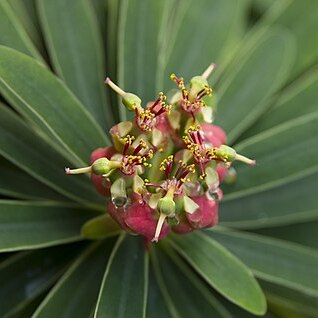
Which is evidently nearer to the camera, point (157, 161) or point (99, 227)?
point (157, 161)

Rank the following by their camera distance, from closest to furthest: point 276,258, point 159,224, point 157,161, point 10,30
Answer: point 159,224 → point 157,161 → point 10,30 → point 276,258

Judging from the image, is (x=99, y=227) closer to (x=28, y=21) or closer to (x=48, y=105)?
(x=48, y=105)

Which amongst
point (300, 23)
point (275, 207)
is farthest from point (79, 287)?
point (300, 23)

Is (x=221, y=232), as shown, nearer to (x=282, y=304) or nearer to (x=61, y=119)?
(x=282, y=304)

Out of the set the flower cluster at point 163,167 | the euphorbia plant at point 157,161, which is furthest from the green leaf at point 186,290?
the flower cluster at point 163,167

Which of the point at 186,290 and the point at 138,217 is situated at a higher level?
the point at 138,217

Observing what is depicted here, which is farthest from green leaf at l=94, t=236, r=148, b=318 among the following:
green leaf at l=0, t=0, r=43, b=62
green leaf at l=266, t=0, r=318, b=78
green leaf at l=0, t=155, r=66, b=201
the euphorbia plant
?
green leaf at l=266, t=0, r=318, b=78

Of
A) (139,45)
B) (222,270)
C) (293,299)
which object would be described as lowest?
(293,299)
